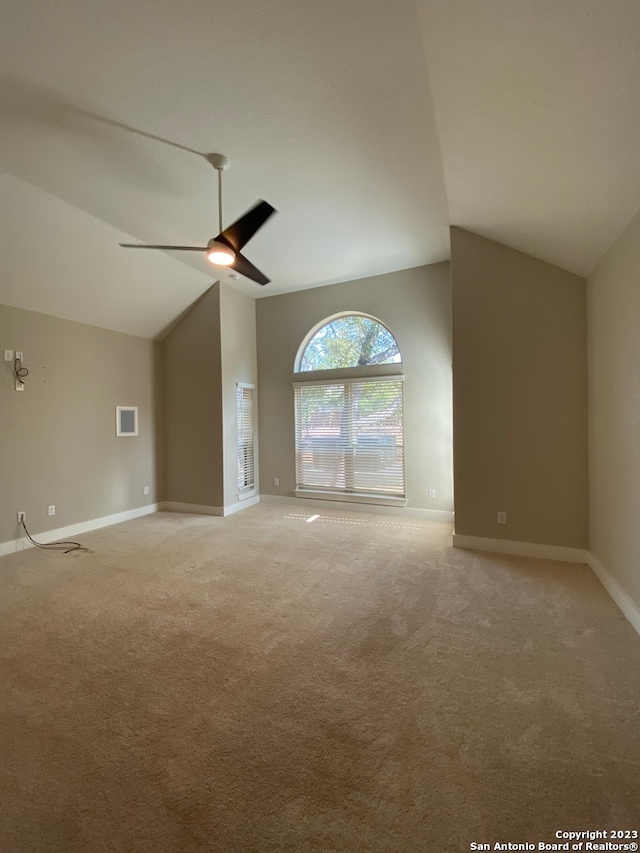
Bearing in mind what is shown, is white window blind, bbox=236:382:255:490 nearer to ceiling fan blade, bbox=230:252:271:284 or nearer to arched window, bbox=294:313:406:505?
arched window, bbox=294:313:406:505

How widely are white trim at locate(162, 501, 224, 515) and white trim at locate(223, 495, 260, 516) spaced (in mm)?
107

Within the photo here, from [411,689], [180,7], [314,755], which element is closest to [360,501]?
[411,689]

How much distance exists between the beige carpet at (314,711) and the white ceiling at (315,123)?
9.32 ft

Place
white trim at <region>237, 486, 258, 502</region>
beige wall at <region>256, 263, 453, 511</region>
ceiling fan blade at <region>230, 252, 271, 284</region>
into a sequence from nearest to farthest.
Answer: ceiling fan blade at <region>230, 252, 271, 284</region>, beige wall at <region>256, 263, 453, 511</region>, white trim at <region>237, 486, 258, 502</region>

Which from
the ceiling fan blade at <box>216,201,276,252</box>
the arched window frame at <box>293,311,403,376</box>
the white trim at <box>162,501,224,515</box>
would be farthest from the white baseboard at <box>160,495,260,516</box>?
the ceiling fan blade at <box>216,201,276,252</box>

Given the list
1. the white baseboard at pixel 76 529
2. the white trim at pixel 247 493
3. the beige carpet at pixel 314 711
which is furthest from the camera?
the white trim at pixel 247 493

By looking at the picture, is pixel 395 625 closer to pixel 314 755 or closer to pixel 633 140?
pixel 314 755

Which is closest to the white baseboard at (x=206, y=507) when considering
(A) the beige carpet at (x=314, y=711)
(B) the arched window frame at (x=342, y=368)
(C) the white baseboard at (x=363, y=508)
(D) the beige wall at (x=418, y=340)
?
(C) the white baseboard at (x=363, y=508)

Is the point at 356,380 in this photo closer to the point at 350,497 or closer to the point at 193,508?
the point at 350,497

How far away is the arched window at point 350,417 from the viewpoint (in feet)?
16.9

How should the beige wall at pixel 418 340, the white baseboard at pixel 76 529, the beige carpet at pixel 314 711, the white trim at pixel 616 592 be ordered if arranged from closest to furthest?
the beige carpet at pixel 314 711 < the white trim at pixel 616 592 < the white baseboard at pixel 76 529 < the beige wall at pixel 418 340

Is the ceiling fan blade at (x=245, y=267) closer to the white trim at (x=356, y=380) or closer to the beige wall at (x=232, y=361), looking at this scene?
the beige wall at (x=232, y=361)

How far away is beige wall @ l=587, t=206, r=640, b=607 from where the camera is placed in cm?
238

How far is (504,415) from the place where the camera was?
3.64 metres
